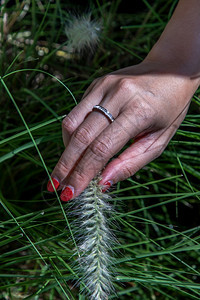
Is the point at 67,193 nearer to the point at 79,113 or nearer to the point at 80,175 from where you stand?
the point at 80,175

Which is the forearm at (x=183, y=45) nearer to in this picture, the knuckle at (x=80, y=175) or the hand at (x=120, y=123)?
the hand at (x=120, y=123)

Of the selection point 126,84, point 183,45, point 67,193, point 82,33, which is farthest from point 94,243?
point 82,33

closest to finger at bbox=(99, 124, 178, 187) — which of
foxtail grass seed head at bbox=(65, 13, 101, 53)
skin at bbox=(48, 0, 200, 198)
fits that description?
skin at bbox=(48, 0, 200, 198)

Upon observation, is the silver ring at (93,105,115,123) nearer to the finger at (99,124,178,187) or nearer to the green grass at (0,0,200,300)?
the finger at (99,124,178,187)

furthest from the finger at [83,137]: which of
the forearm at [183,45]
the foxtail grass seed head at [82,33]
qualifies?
the foxtail grass seed head at [82,33]

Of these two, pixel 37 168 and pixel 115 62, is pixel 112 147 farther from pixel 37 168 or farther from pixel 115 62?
pixel 115 62

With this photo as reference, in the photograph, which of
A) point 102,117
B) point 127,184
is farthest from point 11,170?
point 102,117
